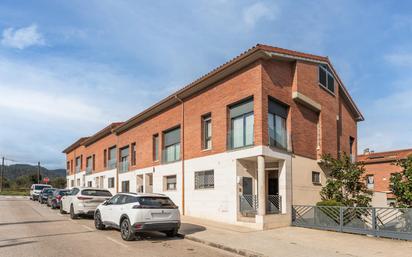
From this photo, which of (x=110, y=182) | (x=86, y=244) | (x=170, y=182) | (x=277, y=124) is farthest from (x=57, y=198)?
(x=86, y=244)

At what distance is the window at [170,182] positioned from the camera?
958 inches

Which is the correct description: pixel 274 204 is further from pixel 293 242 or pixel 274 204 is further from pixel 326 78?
pixel 326 78

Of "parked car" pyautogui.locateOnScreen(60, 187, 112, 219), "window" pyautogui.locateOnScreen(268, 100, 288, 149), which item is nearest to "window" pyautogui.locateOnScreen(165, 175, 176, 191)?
"parked car" pyautogui.locateOnScreen(60, 187, 112, 219)

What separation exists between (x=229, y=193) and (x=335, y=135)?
892cm

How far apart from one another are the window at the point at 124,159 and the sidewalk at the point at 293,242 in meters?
16.4

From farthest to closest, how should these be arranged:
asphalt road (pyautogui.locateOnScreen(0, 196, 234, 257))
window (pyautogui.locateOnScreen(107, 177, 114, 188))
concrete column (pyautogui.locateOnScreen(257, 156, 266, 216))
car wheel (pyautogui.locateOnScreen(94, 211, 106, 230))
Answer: window (pyautogui.locateOnScreen(107, 177, 114, 188)), concrete column (pyautogui.locateOnScreen(257, 156, 266, 216)), car wheel (pyautogui.locateOnScreen(94, 211, 106, 230)), asphalt road (pyautogui.locateOnScreen(0, 196, 234, 257))

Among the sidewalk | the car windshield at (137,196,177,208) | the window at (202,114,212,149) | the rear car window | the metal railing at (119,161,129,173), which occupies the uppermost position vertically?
the window at (202,114,212,149)

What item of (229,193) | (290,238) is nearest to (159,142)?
(229,193)

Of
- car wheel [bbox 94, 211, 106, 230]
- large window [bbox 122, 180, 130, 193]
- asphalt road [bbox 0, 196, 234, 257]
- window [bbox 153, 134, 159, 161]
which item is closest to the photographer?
asphalt road [bbox 0, 196, 234, 257]

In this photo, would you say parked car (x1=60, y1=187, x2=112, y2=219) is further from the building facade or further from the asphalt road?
the building facade

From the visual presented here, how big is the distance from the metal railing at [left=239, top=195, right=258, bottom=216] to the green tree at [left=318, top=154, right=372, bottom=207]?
3.51 metres

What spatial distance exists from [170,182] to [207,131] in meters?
5.30

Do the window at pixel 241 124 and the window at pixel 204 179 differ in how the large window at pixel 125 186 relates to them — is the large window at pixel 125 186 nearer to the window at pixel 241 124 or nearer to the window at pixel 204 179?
the window at pixel 204 179

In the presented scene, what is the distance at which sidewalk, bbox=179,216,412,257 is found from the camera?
36.0ft
